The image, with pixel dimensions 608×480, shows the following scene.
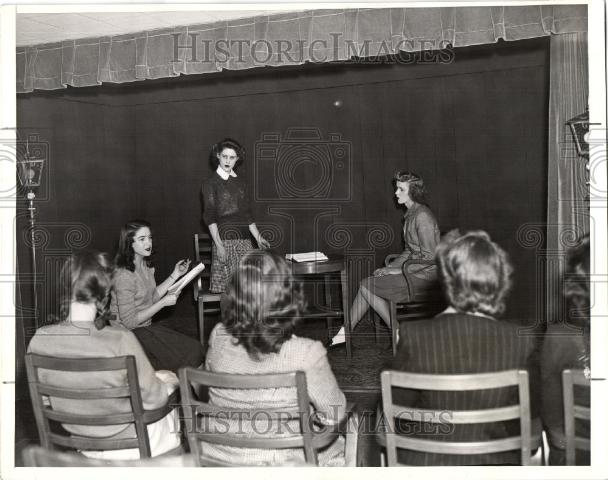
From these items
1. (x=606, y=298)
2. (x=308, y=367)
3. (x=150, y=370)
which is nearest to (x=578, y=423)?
(x=606, y=298)

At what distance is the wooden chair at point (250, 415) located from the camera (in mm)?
1766

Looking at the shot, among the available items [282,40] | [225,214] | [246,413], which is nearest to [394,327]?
[246,413]

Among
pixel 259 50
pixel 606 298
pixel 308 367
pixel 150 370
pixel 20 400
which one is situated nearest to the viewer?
pixel 308 367

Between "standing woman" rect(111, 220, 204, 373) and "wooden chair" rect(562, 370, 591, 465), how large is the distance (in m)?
1.67

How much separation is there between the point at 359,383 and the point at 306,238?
105 inches

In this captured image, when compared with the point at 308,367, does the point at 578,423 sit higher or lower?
lower

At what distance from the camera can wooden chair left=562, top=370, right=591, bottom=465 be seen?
178 cm

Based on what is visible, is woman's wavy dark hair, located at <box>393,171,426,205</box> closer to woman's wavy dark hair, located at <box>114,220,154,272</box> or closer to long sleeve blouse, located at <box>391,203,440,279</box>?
long sleeve blouse, located at <box>391,203,440,279</box>

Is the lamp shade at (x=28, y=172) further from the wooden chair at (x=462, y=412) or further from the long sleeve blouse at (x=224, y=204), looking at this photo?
the wooden chair at (x=462, y=412)

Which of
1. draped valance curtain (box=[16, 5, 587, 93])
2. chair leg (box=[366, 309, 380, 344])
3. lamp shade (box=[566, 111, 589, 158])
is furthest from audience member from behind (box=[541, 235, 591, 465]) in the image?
chair leg (box=[366, 309, 380, 344])

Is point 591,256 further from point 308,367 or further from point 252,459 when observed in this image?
point 252,459

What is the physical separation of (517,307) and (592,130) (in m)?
3.02

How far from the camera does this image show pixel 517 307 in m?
5.25

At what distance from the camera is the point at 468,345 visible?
194cm
